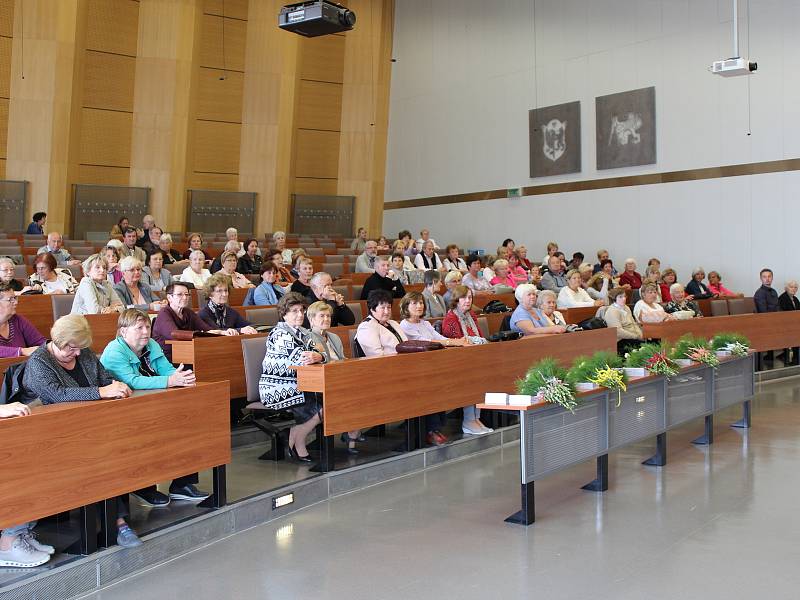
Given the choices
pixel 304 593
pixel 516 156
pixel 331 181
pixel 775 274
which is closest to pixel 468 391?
pixel 304 593

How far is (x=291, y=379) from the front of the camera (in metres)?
4.82

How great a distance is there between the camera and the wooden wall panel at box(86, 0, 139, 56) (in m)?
13.7

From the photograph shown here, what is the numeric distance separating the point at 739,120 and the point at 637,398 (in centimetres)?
825

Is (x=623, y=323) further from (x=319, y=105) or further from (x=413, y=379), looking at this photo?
(x=319, y=105)

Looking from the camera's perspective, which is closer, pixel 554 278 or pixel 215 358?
pixel 215 358

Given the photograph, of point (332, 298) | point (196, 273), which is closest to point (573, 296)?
point (332, 298)

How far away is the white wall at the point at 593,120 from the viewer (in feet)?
38.3

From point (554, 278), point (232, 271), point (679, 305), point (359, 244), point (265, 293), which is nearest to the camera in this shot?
point (265, 293)

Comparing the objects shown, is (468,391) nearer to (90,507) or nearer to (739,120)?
(90,507)

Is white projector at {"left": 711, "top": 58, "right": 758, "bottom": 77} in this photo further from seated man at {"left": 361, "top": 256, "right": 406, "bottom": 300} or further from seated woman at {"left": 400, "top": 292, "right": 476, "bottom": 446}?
seated woman at {"left": 400, "top": 292, "right": 476, "bottom": 446}

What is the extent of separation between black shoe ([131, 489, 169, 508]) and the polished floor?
38cm

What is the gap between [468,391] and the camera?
5.52 metres

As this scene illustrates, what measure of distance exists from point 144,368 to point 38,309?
2.49 meters

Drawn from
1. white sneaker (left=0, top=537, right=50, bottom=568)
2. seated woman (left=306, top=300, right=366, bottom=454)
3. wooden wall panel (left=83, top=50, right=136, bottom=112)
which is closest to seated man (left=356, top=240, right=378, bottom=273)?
seated woman (left=306, top=300, right=366, bottom=454)
